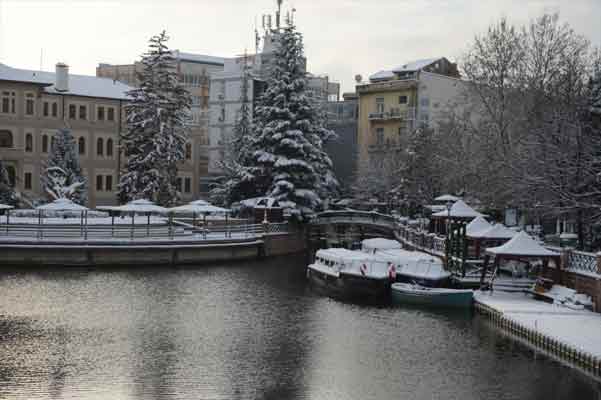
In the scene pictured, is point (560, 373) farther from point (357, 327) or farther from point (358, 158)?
point (358, 158)

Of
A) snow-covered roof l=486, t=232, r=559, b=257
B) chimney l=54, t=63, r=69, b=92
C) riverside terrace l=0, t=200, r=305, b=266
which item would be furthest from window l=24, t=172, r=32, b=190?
snow-covered roof l=486, t=232, r=559, b=257

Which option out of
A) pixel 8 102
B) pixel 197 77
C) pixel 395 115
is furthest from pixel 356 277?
pixel 197 77

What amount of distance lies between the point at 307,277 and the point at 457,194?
20.1m

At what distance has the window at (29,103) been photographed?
71.4 metres

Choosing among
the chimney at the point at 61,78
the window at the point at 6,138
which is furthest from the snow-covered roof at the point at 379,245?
the chimney at the point at 61,78

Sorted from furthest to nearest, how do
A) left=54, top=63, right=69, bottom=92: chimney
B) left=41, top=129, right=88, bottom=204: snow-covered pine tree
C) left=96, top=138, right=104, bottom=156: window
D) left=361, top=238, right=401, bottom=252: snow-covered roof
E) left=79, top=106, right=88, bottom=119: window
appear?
left=96, top=138, right=104, bottom=156: window, left=79, top=106, right=88, bottom=119: window, left=54, top=63, right=69, bottom=92: chimney, left=41, top=129, right=88, bottom=204: snow-covered pine tree, left=361, top=238, right=401, bottom=252: snow-covered roof

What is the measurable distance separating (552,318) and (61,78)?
185 feet

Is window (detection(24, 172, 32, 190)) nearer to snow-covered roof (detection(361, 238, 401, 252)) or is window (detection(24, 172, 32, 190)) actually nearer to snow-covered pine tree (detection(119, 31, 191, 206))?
snow-covered pine tree (detection(119, 31, 191, 206))

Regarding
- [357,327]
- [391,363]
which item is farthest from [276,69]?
[391,363]

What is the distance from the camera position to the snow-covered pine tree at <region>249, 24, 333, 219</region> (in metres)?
57.8

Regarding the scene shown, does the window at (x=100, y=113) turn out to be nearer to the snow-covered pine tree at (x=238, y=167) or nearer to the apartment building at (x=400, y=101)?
the snow-covered pine tree at (x=238, y=167)

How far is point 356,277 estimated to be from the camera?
35406 mm

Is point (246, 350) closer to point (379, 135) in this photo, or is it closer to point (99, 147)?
point (99, 147)

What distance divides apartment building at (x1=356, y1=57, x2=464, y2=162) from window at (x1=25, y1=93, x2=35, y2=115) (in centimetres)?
2886
